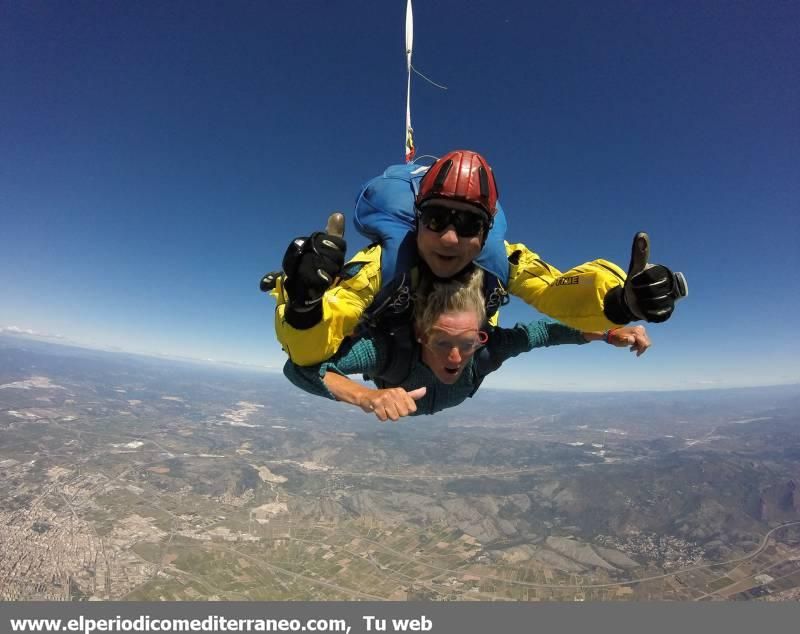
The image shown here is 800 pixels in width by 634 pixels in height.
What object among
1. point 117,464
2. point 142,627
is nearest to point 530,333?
point 142,627

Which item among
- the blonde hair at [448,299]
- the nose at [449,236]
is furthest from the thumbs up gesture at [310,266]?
the blonde hair at [448,299]

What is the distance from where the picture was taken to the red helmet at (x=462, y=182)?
205 centimetres

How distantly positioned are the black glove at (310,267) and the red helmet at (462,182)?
75 cm

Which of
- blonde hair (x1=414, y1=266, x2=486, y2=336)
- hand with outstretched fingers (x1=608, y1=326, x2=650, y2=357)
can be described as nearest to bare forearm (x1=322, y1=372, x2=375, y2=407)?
blonde hair (x1=414, y1=266, x2=486, y2=336)

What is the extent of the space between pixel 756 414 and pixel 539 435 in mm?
117137

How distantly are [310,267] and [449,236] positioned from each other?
88 cm

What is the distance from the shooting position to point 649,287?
1.66 metres

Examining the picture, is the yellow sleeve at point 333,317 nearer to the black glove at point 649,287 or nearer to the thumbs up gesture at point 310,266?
the thumbs up gesture at point 310,266

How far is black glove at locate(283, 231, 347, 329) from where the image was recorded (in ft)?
4.99

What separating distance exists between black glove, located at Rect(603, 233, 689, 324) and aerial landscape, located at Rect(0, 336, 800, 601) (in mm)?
38048

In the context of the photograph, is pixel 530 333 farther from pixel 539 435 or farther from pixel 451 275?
pixel 539 435

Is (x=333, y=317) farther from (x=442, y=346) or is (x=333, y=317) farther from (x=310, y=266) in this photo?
(x=442, y=346)

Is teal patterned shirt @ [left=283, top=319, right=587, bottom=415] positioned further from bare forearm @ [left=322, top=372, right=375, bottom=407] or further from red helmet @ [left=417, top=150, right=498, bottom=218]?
red helmet @ [left=417, top=150, right=498, bottom=218]

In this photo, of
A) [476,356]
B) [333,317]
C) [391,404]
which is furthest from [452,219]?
[476,356]
